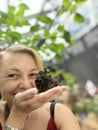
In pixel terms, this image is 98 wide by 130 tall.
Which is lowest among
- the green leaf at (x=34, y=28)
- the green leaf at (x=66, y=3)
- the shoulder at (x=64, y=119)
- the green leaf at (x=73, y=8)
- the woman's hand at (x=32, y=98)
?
the shoulder at (x=64, y=119)

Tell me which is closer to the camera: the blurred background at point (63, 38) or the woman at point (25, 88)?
the woman at point (25, 88)

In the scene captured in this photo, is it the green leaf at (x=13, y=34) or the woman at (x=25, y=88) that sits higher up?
the green leaf at (x=13, y=34)

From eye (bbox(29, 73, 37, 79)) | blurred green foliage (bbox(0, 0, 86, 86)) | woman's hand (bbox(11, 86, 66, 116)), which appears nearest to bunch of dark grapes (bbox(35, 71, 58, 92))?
eye (bbox(29, 73, 37, 79))

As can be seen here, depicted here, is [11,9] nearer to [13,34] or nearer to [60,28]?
[13,34]

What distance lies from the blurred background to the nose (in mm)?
341

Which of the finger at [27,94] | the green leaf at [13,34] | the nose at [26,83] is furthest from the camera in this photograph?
the green leaf at [13,34]

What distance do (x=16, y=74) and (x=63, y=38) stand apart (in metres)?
0.43

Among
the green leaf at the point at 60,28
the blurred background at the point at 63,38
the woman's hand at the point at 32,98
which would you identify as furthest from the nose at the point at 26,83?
the green leaf at the point at 60,28

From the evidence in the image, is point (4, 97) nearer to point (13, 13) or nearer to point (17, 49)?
point (17, 49)

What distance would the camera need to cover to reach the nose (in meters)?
0.98

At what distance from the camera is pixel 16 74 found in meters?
1.04

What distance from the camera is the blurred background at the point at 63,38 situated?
4.55 feet

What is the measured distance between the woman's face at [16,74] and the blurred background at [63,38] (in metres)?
0.25

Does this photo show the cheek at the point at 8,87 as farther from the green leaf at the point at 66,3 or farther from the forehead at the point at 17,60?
the green leaf at the point at 66,3
